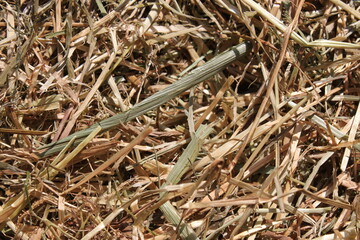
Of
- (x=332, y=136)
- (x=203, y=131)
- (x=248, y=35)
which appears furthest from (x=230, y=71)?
(x=332, y=136)

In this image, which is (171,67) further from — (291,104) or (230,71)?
(291,104)

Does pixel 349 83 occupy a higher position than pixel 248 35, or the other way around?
pixel 248 35

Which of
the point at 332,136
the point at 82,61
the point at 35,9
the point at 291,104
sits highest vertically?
the point at 35,9

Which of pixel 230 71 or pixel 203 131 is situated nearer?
pixel 203 131

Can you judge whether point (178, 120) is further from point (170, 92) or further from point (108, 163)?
point (108, 163)

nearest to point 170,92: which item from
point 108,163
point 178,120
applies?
point 178,120

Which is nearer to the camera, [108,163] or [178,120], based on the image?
[108,163]

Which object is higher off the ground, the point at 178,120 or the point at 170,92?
the point at 170,92

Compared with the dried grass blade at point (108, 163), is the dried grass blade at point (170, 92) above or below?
above
